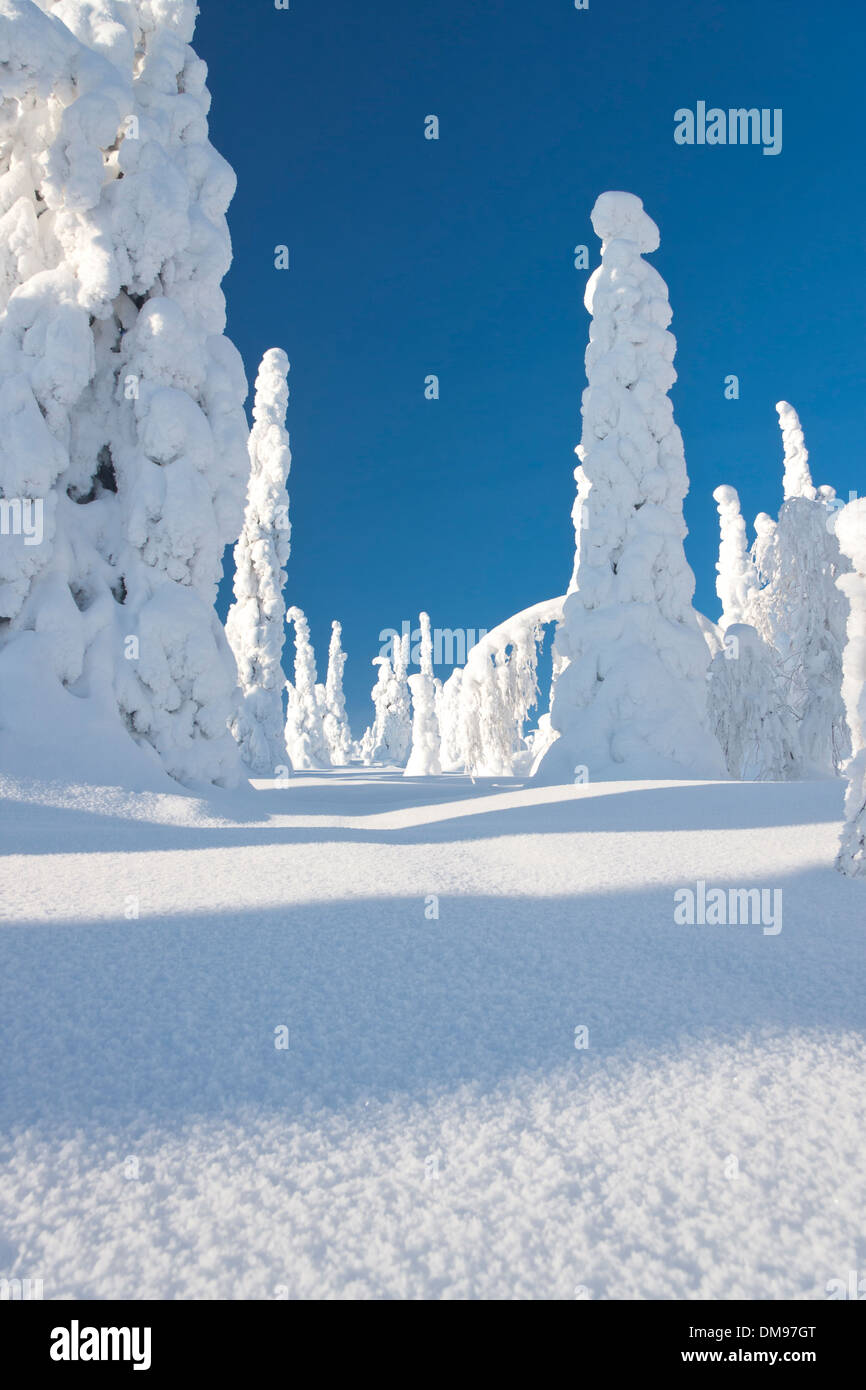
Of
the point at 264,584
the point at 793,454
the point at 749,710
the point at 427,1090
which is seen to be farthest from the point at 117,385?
the point at 793,454

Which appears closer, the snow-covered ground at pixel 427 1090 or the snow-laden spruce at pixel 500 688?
the snow-covered ground at pixel 427 1090

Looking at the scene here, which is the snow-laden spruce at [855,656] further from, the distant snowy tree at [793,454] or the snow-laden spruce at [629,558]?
the distant snowy tree at [793,454]

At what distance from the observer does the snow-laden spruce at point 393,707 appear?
50.4m

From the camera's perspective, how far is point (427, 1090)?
1.92m

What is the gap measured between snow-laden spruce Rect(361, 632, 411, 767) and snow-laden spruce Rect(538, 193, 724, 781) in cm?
3647

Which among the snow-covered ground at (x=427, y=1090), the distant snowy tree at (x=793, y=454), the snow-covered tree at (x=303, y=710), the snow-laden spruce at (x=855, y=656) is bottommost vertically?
the snow-covered ground at (x=427, y=1090)

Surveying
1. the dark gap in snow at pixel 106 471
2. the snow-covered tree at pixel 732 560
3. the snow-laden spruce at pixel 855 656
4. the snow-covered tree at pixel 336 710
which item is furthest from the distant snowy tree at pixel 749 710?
the snow-covered tree at pixel 336 710

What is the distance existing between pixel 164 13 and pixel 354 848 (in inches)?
513

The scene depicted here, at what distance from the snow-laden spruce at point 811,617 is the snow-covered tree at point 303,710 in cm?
2643

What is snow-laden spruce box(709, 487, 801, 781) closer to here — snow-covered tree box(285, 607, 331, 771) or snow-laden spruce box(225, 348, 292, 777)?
snow-laden spruce box(225, 348, 292, 777)

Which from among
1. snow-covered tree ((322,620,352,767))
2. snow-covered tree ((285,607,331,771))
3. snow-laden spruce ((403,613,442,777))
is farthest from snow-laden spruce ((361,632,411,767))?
snow-laden spruce ((403,613,442,777))

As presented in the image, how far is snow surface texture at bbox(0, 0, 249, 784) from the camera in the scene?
352 inches

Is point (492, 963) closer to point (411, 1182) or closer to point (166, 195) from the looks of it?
point (411, 1182)

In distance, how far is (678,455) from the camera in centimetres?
1366
